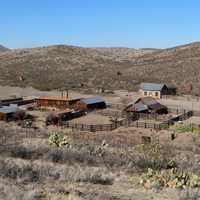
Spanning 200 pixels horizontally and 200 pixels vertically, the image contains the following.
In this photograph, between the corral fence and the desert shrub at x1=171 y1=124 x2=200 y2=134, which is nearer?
the desert shrub at x1=171 y1=124 x2=200 y2=134

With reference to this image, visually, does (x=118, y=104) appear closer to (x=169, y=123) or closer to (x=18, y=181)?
(x=169, y=123)

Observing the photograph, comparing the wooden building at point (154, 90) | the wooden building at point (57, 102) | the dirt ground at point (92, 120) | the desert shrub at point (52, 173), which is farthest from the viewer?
the wooden building at point (154, 90)

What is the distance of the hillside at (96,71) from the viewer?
87250mm

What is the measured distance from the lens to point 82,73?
10344 cm

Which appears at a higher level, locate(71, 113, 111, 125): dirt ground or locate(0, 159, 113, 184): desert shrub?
locate(0, 159, 113, 184): desert shrub

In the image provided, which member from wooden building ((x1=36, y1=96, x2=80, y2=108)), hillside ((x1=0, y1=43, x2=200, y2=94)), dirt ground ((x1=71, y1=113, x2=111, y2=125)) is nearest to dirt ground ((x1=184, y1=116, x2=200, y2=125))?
dirt ground ((x1=71, y1=113, x2=111, y2=125))

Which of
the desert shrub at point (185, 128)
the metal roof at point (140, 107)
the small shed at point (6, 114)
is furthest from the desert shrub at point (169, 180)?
the metal roof at point (140, 107)

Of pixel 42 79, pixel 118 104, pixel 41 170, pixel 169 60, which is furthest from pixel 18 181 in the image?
pixel 169 60

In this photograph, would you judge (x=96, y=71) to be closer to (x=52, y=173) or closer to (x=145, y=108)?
(x=145, y=108)

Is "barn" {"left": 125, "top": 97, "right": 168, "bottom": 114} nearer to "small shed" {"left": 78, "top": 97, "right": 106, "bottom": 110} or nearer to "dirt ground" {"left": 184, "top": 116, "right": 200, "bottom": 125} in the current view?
"dirt ground" {"left": 184, "top": 116, "right": 200, "bottom": 125}

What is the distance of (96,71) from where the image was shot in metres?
106

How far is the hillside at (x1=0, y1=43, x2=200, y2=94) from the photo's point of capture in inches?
3435

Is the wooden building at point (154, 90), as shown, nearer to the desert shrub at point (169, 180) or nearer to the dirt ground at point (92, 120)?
the dirt ground at point (92, 120)

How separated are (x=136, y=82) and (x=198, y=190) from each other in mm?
75031
